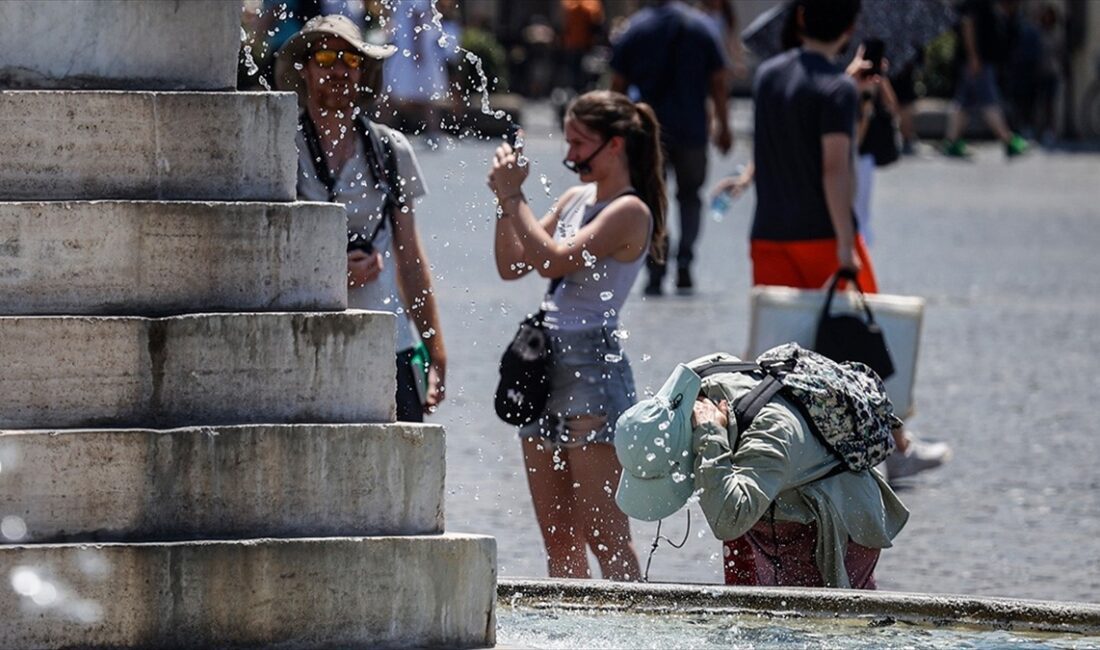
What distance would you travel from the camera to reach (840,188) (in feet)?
26.9

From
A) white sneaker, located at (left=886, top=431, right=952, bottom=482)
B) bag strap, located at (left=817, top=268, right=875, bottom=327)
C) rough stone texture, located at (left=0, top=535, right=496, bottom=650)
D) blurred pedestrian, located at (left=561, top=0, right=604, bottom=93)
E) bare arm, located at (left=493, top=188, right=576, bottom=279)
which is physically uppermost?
blurred pedestrian, located at (left=561, top=0, right=604, bottom=93)

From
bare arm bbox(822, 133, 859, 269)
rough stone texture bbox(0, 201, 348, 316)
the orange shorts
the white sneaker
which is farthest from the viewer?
the white sneaker

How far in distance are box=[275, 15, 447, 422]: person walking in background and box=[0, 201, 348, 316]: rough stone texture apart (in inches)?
57.5

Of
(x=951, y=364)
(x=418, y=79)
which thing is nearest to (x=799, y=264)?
(x=951, y=364)

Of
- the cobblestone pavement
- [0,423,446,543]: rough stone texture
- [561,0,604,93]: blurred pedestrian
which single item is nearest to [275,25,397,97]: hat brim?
the cobblestone pavement

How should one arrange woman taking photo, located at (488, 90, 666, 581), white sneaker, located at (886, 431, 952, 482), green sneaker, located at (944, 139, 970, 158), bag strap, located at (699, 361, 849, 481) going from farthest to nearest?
green sneaker, located at (944, 139, 970, 158), white sneaker, located at (886, 431, 952, 482), woman taking photo, located at (488, 90, 666, 581), bag strap, located at (699, 361, 849, 481)

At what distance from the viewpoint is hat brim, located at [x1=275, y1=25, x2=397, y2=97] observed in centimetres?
604

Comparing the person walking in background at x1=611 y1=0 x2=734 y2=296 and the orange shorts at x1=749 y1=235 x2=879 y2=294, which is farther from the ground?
the person walking in background at x1=611 y1=0 x2=734 y2=296

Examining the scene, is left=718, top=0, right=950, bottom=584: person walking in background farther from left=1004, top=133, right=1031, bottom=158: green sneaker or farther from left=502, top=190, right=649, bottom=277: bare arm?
left=1004, top=133, right=1031, bottom=158: green sneaker

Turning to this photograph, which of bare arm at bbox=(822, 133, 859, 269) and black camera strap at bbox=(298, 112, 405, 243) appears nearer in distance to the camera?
black camera strap at bbox=(298, 112, 405, 243)

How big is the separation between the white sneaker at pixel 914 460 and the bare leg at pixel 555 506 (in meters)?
2.75

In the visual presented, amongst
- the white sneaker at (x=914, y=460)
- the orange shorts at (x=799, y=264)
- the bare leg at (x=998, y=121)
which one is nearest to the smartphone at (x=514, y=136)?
the orange shorts at (x=799, y=264)

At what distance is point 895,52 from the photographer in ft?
33.3

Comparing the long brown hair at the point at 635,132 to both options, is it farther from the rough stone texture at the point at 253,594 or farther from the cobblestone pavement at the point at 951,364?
the rough stone texture at the point at 253,594
